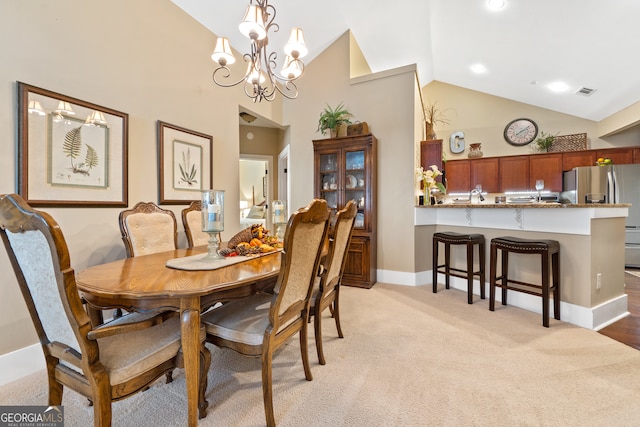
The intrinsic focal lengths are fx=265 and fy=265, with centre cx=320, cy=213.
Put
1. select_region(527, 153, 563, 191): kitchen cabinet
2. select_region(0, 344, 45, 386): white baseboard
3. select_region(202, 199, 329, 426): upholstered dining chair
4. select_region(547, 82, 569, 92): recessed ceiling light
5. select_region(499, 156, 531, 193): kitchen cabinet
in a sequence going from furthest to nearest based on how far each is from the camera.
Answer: select_region(499, 156, 531, 193): kitchen cabinet → select_region(527, 153, 563, 191): kitchen cabinet → select_region(547, 82, 569, 92): recessed ceiling light → select_region(0, 344, 45, 386): white baseboard → select_region(202, 199, 329, 426): upholstered dining chair

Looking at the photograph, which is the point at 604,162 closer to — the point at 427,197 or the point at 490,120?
the point at 490,120

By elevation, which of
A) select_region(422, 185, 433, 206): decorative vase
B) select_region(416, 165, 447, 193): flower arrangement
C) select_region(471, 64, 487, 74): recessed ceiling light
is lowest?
select_region(422, 185, 433, 206): decorative vase

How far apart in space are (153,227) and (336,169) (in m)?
2.39

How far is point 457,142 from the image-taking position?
604 cm

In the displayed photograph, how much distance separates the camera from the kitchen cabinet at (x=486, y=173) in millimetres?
5473

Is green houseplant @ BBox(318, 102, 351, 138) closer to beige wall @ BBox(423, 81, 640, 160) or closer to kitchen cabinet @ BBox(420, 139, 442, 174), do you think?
kitchen cabinet @ BBox(420, 139, 442, 174)

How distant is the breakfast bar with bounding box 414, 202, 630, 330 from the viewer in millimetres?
2312

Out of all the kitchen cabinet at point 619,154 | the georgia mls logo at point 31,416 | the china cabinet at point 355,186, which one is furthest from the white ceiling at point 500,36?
the georgia mls logo at point 31,416

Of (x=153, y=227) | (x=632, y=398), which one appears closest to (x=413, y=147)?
(x=632, y=398)

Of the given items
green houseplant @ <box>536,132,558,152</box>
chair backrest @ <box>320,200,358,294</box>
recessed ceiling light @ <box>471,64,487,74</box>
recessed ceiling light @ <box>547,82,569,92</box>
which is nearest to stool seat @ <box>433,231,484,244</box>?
chair backrest @ <box>320,200,358,294</box>

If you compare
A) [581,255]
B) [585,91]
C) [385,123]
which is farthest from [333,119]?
[585,91]

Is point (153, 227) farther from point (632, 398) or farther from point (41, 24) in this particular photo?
point (632, 398)

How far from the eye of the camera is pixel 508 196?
18.0ft

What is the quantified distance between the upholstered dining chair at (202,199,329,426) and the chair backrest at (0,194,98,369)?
55cm
